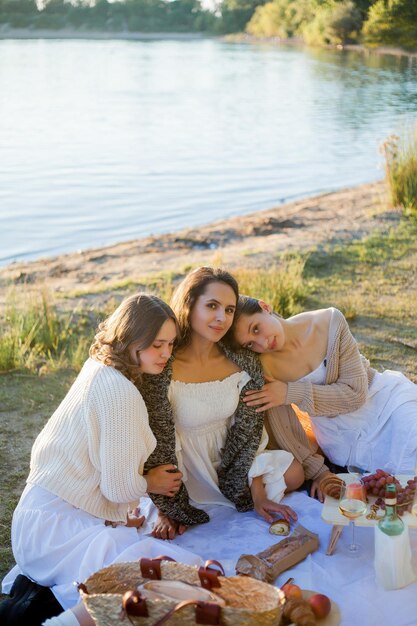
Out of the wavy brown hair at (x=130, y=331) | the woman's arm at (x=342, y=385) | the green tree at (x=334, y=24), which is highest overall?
the green tree at (x=334, y=24)

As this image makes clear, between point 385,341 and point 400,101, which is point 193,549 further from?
point 400,101

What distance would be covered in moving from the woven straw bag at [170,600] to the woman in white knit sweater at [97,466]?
360 mm

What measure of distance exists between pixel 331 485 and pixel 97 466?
1.07 meters

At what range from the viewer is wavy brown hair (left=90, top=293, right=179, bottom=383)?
3641 mm

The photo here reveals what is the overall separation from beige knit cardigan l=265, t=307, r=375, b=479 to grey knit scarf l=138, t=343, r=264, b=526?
0.25 m

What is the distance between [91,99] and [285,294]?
85.7ft

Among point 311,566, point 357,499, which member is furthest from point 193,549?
point 357,499

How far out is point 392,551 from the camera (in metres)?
3.37

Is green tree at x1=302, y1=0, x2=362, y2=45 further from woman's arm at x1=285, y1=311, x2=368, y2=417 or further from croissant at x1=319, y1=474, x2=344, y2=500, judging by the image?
croissant at x1=319, y1=474, x2=344, y2=500

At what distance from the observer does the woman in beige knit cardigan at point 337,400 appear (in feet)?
14.2

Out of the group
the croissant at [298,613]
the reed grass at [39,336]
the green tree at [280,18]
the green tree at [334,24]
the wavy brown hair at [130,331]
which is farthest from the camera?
the green tree at [280,18]

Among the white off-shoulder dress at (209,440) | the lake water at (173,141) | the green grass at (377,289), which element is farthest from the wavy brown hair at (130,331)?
the lake water at (173,141)

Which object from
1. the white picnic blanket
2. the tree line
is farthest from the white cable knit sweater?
the tree line

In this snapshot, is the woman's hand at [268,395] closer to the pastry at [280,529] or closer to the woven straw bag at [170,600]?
the pastry at [280,529]
